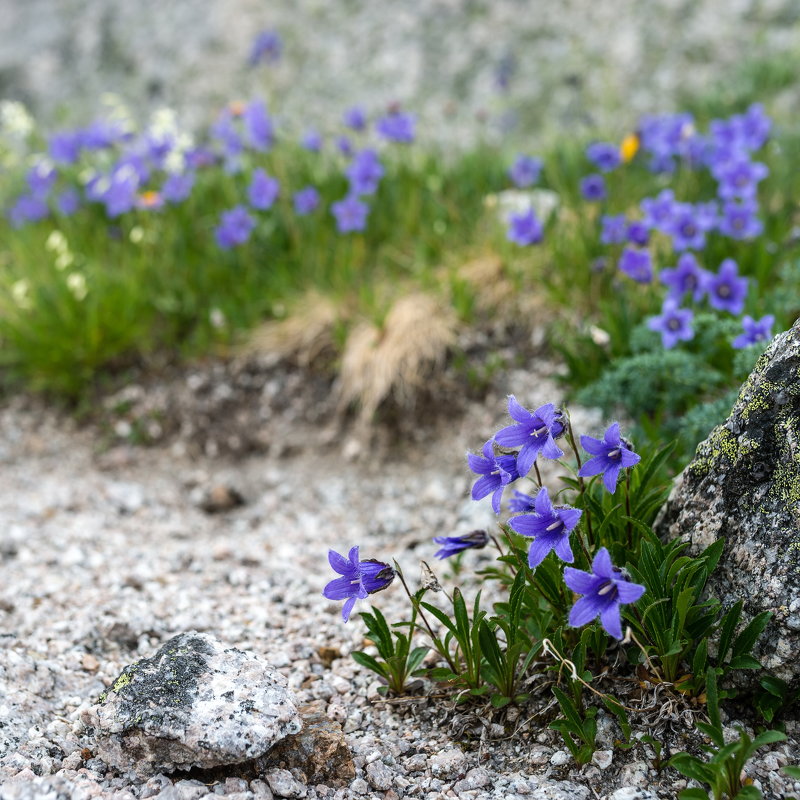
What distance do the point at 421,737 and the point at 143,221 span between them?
399 centimetres

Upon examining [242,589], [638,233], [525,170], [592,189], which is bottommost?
[242,589]

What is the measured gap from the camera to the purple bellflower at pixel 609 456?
1.92 metres

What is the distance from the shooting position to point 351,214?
15.7 feet

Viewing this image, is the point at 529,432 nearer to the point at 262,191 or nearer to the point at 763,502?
the point at 763,502

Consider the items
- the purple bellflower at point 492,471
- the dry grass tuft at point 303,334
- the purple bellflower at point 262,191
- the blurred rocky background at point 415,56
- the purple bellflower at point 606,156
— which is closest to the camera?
the purple bellflower at point 492,471

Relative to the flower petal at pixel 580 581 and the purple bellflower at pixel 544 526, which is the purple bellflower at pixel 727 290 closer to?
the purple bellflower at pixel 544 526

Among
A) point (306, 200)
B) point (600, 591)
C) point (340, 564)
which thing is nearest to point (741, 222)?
point (306, 200)

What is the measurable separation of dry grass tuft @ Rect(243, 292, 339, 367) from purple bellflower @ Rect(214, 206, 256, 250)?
1.83 ft

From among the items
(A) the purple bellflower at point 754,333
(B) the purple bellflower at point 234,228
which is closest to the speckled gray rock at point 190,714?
(A) the purple bellflower at point 754,333

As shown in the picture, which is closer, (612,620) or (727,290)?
(612,620)

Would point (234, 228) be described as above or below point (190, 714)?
above

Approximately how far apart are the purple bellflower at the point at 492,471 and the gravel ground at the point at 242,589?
0.69m

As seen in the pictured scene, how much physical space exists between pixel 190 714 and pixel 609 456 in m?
1.16

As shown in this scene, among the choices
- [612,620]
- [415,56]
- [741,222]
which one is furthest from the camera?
[415,56]
